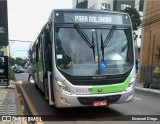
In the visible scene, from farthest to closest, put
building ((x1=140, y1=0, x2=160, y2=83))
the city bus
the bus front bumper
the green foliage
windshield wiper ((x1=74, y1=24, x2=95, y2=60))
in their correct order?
the green foliage < building ((x1=140, y1=0, x2=160, y2=83)) < windshield wiper ((x1=74, y1=24, x2=95, y2=60)) < the city bus < the bus front bumper

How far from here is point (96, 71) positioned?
9680 millimetres

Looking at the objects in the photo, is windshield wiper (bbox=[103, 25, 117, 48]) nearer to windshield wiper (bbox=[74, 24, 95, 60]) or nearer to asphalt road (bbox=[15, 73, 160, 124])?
windshield wiper (bbox=[74, 24, 95, 60])

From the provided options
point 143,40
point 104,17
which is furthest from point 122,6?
point 104,17

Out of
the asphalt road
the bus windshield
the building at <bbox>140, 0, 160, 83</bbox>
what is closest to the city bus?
the bus windshield

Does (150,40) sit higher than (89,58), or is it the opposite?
(150,40)

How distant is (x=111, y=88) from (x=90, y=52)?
120 centimetres

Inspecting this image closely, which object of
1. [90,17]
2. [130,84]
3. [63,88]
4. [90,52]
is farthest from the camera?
[90,17]

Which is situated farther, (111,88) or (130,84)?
(130,84)

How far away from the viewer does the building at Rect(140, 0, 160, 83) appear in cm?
2934

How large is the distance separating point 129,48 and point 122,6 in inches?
1743

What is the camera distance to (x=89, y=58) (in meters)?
9.77

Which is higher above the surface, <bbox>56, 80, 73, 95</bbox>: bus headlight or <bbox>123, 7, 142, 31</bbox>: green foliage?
<bbox>123, 7, 142, 31</bbox>: green foliage

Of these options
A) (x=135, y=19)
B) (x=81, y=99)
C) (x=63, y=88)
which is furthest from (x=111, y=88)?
(x=135, y=19)

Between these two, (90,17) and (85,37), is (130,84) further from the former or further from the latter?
(90,17)
